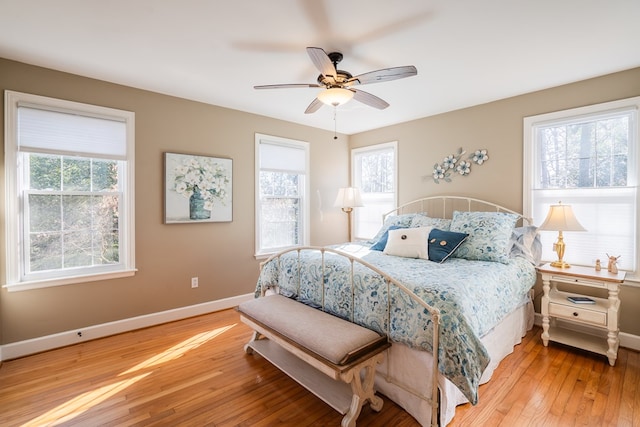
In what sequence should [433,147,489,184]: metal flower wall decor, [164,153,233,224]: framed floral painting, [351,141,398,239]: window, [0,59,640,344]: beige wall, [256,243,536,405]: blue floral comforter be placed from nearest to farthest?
[256,243,536,405]: blue floral comforter
[0,59,640,344]: beige wall
[164,153,233,224]: framed floral painting
[433,147,489,184]: metal flower wall decor
[351,141,398,239]: window

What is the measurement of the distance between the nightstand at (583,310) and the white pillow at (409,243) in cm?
106

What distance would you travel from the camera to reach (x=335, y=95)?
2334mm

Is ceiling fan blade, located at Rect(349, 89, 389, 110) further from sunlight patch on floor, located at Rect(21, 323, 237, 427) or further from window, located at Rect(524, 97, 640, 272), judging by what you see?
sunlight patch on floor, located at Rect(21, 323, 237, 427)

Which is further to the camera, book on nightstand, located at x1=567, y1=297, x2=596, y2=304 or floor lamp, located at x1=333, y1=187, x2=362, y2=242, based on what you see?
floor lamp, located at x1=333, y1=187, x2=362, y2=242

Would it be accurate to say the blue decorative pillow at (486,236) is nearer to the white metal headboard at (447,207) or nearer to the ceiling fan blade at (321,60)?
the white metal headboard at (447,207)

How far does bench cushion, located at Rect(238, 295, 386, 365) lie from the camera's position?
5.72 ft

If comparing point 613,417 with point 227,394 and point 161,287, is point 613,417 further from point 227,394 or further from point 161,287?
point 161,287

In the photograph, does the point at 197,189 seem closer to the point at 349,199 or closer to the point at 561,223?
the point at 349,199

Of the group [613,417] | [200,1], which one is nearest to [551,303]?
[613,417]

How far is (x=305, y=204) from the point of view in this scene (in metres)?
4.57

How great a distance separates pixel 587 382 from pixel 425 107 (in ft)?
10.0

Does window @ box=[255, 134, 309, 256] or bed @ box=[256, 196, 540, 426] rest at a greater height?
window @ box=[255, 134, 309, 256]

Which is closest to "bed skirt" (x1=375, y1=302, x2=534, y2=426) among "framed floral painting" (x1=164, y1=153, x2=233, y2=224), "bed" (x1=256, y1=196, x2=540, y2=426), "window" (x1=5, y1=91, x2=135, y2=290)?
"bed" (x1=256, y1=196, x2=540, y2=426)

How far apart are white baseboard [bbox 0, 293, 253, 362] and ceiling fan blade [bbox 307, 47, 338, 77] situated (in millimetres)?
2924
